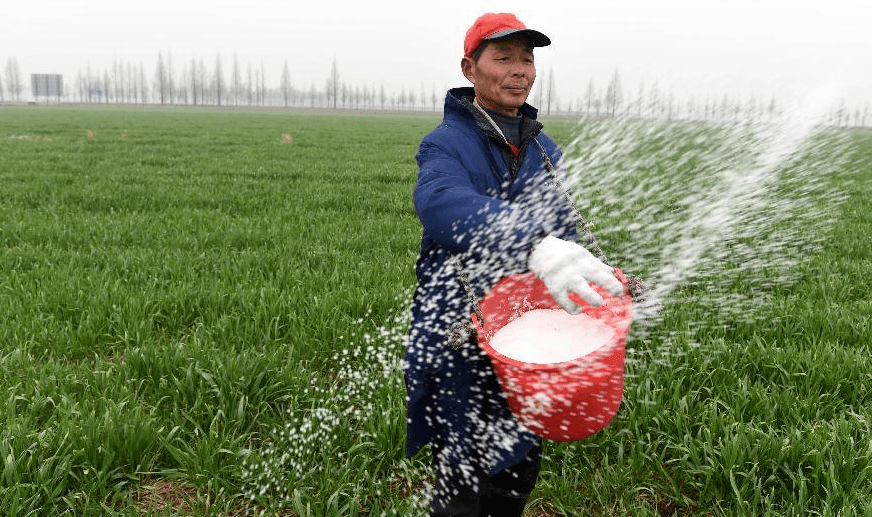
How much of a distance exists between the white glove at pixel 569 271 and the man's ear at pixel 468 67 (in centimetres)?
87

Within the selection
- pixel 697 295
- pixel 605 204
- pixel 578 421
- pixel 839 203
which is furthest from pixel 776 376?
pixel 839 203

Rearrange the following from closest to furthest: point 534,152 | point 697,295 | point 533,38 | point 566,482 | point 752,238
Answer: point 533,38 < point 534,152 < point 566,482 < point 697,295 < point 752,238

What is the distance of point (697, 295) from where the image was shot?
407 centimetres

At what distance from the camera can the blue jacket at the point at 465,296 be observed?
5.89 feet

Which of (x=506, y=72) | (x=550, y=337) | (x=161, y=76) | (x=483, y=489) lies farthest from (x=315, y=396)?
(x=161, y=76)

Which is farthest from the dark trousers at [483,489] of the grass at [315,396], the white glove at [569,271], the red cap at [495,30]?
the red cap at [495,30]

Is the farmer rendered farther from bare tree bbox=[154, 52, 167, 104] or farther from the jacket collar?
bare tree bbox=[154, 52, 167, 104]

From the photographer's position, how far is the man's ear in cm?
195

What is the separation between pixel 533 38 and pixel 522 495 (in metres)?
1.56

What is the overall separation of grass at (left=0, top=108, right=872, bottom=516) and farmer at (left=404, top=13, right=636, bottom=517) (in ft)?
0.91

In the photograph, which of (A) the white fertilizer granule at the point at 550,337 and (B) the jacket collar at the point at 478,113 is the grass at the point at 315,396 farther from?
(B) the jacket collar at the point at 478,113

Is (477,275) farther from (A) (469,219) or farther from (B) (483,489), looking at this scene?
(B) (483,489)

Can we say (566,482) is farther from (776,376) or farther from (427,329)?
(776,376)

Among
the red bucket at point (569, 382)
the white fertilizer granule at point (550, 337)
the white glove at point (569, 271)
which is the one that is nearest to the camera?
the white glove at point (569, 271)
